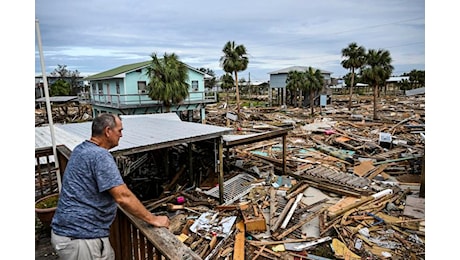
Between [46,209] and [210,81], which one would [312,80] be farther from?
[46,209]

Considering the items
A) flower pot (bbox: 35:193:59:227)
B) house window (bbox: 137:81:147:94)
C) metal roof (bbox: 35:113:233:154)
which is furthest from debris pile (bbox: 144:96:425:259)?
house window (bbox: 137:81:147:94)

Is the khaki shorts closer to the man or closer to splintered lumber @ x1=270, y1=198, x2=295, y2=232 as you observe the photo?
the man

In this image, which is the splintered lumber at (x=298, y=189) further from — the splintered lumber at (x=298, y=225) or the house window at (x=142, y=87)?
the house window at (x=142, y=87)

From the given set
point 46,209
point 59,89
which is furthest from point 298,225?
point 59,89

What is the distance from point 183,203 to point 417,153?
12501 mm

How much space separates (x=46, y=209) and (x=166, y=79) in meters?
16.5

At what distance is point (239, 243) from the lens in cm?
673

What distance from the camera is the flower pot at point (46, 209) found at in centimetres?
479

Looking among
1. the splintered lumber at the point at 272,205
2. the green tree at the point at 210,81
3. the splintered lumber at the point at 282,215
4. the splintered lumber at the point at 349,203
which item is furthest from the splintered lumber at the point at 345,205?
the green tree at the point at 210,81

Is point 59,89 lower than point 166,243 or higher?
higher

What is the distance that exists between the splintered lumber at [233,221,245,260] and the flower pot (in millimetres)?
3732

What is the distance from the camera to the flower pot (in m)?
4.79

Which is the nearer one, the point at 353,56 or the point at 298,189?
the point at 298,189
